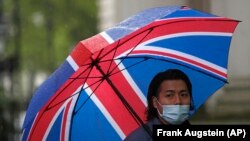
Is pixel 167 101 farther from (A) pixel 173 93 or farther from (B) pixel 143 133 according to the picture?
(B) pixel 143 133

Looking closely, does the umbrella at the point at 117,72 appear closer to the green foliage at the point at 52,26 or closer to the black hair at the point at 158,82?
the black hair at the point at 158,82

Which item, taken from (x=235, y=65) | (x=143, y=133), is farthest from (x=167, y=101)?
(x=235, y=65)

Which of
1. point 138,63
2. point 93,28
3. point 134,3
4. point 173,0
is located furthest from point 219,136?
point 93,28

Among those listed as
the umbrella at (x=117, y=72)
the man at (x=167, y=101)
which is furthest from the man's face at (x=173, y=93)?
the umbrella at (x=117, y=72)

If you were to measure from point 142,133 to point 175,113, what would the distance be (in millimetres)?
257

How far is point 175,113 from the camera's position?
326 centimetres

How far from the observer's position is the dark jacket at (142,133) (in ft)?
11.0

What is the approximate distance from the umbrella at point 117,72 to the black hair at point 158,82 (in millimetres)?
101

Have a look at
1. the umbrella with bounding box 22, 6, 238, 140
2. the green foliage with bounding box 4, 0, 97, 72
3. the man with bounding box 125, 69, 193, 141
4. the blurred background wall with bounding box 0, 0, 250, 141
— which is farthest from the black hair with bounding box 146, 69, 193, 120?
the green foliage with bounding box 4, 0, 97, 72

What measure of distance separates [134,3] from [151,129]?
7967 millimetres

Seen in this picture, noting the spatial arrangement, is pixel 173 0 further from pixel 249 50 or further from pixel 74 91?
pixel 74 91

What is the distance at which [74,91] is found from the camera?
345 cm

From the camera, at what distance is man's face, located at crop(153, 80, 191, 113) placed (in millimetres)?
3311

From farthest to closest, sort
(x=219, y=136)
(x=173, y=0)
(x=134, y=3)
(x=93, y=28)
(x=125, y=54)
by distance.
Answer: (x=93, y=28), (x=134, y=3), (x=173, y=0), (x=125, y=54), (x=219, y=136)
